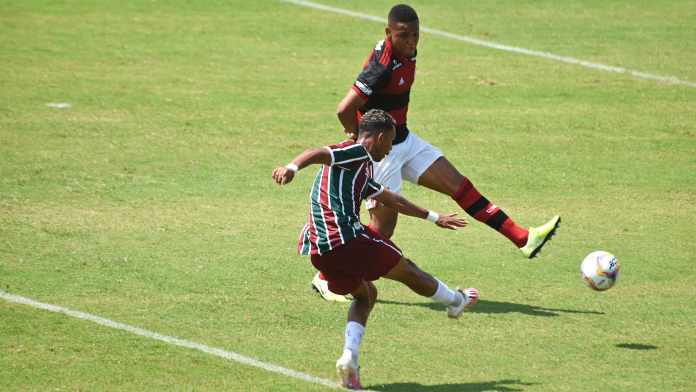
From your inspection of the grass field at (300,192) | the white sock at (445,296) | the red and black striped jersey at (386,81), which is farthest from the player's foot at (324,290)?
the red and black striped jersey at (386,81)

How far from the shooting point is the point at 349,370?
27.1 feet

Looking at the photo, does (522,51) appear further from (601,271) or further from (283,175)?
(283,175)

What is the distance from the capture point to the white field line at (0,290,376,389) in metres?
8.70

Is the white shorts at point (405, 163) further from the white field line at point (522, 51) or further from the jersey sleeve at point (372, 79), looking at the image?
the white field line at point (522, 51)

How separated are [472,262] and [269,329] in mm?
2823

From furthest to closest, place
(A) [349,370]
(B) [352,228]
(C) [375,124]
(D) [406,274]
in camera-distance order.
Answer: (D) [406,274]
(C) [375,124]
(B) [352,228]
(A) [349,370]

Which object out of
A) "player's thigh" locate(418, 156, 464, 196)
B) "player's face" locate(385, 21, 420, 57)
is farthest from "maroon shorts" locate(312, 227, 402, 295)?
"player's face" locate(385, 21, 420, 57)

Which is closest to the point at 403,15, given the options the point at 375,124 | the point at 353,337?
the point at 375,124

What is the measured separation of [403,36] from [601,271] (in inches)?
107

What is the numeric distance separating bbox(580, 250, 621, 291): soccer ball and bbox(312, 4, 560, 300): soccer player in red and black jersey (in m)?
0.85

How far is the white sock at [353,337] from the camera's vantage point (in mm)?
8344

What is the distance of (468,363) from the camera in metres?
9.09

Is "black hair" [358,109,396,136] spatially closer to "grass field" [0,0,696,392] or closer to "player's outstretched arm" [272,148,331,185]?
"player's outstretched arm" [272,148,331,185]

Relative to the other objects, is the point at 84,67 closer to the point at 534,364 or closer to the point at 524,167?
the point at 524,167
